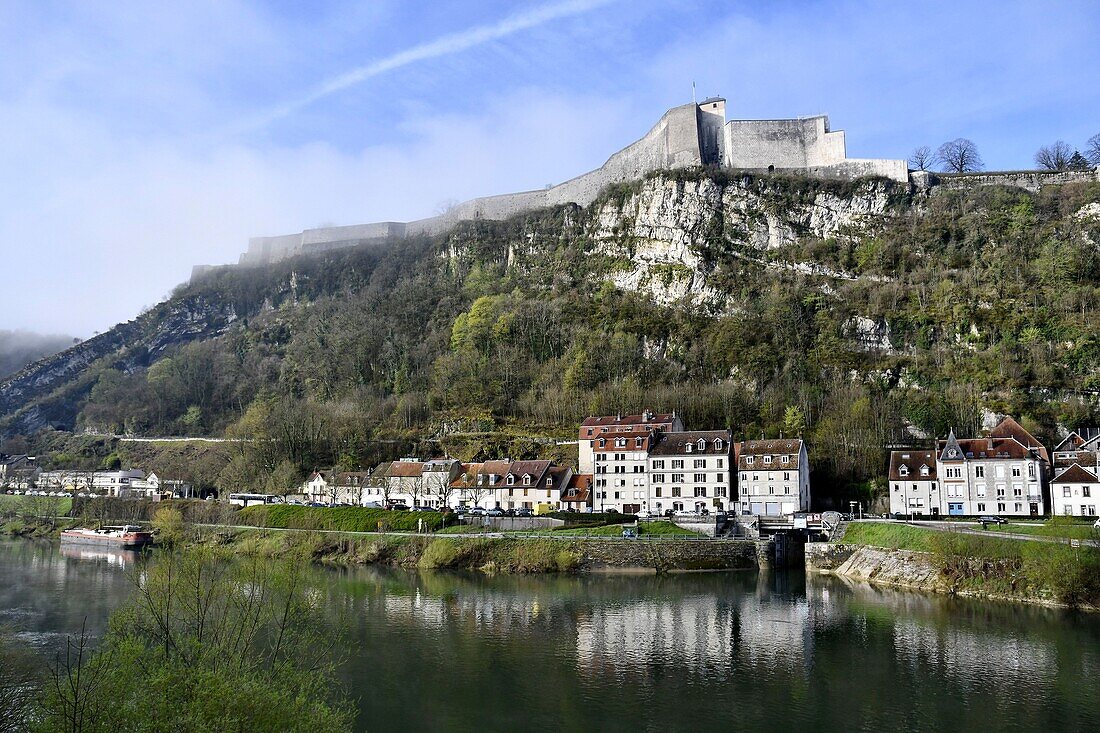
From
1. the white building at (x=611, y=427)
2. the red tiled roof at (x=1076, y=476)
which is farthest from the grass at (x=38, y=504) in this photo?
the red tiled roof at (x=1076, y=476)

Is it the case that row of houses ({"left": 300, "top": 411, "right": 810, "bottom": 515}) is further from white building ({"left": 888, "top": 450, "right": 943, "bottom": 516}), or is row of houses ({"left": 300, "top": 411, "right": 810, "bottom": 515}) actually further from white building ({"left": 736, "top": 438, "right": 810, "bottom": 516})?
white building ({"left": 888, "top": 450, "right": 943, "bottom": 516})

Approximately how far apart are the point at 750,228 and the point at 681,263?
9.05 m

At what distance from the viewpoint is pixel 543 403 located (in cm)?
7250

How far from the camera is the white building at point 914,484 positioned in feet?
170

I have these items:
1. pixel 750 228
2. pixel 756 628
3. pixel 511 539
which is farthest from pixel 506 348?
pixel 756 628

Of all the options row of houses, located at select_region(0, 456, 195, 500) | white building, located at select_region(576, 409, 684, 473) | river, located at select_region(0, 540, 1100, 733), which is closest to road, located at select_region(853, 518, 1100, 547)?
river, located at select_region(0, 540, 1100, 733)

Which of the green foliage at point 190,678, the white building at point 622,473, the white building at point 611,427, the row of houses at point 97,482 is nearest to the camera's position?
the green foliage at point 190,678

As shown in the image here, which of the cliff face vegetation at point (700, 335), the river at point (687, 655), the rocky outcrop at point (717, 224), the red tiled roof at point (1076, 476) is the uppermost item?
the rocky outcrop at point (717, 224)

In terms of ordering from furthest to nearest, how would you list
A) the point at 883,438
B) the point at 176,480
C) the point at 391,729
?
the point at 176,480
the point at 883,438
the point at 391,729

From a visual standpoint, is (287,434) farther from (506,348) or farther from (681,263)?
(681,263)

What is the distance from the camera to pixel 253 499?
66125mm

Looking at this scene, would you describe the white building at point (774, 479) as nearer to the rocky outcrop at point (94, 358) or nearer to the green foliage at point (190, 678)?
the green foliage at point (190, 678)

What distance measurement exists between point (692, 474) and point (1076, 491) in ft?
74.5

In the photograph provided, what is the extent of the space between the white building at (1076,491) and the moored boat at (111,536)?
202 feet
